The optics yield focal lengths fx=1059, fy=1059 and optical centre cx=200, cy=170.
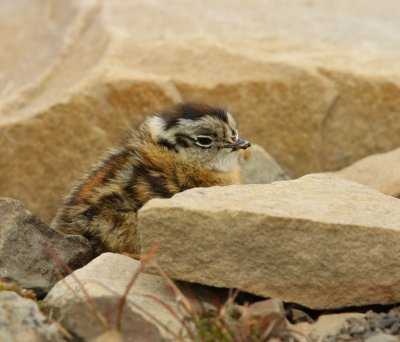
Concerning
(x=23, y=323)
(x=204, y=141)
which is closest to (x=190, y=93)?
(x=204, y=141)

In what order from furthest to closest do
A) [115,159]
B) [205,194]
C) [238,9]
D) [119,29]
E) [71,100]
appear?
[238,9] → [119,29] → [71,100] → [115,159] → [205,194]

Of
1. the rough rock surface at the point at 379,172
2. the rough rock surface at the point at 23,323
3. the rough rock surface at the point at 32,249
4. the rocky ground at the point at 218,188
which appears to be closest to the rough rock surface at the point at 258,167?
the rocky ground at the point at 218,188

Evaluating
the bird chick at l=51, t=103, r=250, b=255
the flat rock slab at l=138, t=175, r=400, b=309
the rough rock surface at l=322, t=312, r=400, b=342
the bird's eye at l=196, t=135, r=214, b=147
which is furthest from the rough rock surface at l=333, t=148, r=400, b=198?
the rough rock surface at l=322, t=312, r=400, b=342

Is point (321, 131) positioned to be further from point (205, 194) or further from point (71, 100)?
point (205, 194)

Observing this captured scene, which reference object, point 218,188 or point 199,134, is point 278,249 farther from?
point 199,134

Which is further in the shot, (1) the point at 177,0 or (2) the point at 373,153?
(1) the point at 177,0

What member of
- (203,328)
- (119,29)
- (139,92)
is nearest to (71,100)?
(139,92)
